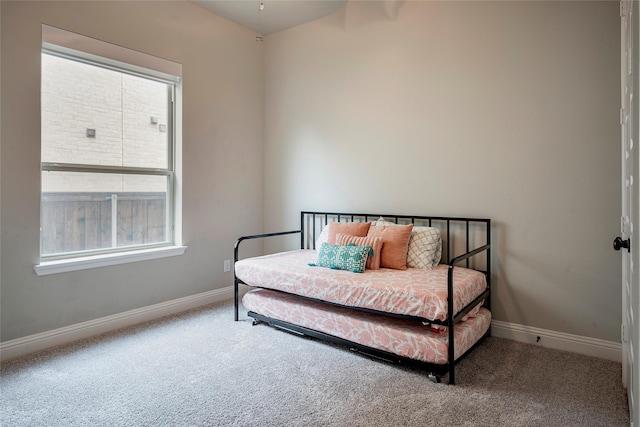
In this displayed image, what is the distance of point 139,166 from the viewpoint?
3.15 meters

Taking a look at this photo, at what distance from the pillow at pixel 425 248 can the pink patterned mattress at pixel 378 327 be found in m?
0.48

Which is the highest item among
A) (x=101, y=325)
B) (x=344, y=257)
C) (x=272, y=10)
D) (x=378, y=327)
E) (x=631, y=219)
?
(x=272, y=10)

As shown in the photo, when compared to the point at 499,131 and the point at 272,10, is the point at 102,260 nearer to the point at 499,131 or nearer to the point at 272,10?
the point at 272,10

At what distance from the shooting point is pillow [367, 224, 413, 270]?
2.76 m

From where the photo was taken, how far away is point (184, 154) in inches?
134

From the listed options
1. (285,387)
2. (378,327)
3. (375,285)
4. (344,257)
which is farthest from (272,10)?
(285,387)

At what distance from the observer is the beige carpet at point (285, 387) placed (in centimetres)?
177

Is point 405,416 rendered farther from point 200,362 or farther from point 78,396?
point 78,396

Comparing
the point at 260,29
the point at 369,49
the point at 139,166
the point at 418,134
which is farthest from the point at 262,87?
the point at 418,134

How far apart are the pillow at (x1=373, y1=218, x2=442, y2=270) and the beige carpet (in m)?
0.68

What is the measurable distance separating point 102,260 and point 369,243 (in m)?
2.03

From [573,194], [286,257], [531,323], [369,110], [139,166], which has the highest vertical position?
[369,110]

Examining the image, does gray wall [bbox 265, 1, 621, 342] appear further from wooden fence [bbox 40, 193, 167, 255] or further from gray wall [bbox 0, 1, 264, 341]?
wooden fence [bbox 40, 193, 167, 255]

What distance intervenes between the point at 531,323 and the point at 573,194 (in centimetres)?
95
